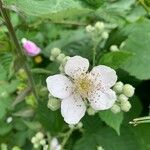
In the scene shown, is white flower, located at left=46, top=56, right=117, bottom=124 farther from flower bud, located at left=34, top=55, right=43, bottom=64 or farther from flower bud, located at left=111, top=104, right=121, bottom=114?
flower bud, located at left=34, top=55, right=43, bottom=64

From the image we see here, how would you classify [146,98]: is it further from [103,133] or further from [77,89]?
[77,89]

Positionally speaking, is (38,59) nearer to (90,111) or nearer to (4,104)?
(4,104)

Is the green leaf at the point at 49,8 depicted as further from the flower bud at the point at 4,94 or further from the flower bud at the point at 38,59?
the flower bud at the point at 38,59

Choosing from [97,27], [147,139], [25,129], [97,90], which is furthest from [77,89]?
[25,129]

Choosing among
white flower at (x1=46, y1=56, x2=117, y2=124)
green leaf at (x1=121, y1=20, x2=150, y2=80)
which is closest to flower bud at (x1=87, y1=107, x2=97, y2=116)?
white flower at (x1=46, y1=56, x2=117, y2=124)

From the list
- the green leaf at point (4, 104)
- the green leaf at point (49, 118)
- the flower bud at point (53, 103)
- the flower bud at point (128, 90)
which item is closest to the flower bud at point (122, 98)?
the flower bud at point (128, 90)

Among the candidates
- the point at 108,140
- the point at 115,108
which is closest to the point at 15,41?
the point at 115,108
